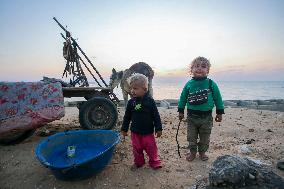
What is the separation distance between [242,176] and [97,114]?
12.2 ft

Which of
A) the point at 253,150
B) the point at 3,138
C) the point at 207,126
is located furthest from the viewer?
the point at 3,138

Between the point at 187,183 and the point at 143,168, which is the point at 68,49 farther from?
the point at 187,183

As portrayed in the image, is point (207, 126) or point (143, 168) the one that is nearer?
point (143, 168)

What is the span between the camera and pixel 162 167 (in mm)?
4090

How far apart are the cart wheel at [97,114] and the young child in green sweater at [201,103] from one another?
2.03 m

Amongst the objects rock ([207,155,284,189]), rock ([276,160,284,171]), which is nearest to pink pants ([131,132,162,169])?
rock ([207,155,284,189])

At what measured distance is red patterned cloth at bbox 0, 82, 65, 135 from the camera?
491cm

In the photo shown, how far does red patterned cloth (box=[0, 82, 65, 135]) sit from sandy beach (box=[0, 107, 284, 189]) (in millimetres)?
501

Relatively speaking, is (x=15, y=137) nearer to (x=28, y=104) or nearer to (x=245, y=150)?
(x=28, y=104)

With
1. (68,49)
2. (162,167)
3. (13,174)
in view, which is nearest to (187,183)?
(162,167)

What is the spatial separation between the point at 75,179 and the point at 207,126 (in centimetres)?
215

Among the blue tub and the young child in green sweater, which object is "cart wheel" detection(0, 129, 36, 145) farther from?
the young child in green sweater

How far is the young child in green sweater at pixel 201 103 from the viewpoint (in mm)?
4289

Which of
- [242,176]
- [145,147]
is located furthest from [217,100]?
[242,176]
